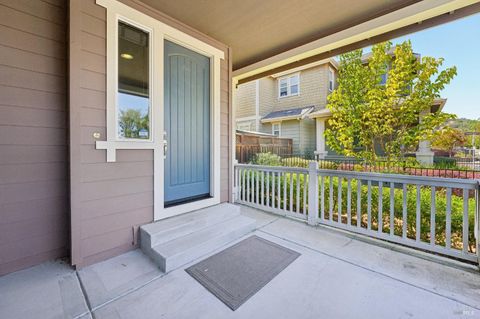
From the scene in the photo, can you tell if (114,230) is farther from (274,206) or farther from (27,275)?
(274,206)

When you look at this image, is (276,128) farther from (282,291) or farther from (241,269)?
(282,291)

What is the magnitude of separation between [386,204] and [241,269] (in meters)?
2.45

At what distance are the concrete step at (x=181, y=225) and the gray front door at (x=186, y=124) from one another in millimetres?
290

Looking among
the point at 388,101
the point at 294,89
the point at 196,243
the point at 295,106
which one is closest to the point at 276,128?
the point at 295,106

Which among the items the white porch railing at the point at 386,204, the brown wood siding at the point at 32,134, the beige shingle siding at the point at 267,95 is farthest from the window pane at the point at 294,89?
the brown wood siding at the point at 32,134

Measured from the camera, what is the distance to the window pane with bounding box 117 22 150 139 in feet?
7.48

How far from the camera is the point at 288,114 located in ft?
33.4

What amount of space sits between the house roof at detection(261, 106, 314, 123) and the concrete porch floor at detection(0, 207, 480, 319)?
798 cm

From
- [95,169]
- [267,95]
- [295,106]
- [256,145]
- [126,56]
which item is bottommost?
[95,169]

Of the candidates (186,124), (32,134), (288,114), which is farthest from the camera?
(288,114)

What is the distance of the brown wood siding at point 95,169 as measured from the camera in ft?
6.38

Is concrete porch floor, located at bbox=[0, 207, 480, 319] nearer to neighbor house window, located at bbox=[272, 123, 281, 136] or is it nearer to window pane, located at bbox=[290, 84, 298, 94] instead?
neighbor house window, located at bbox=[272, 123, 281, 136]

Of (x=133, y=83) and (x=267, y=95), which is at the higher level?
(x=267, y=95)

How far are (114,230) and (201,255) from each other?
3.10ft
